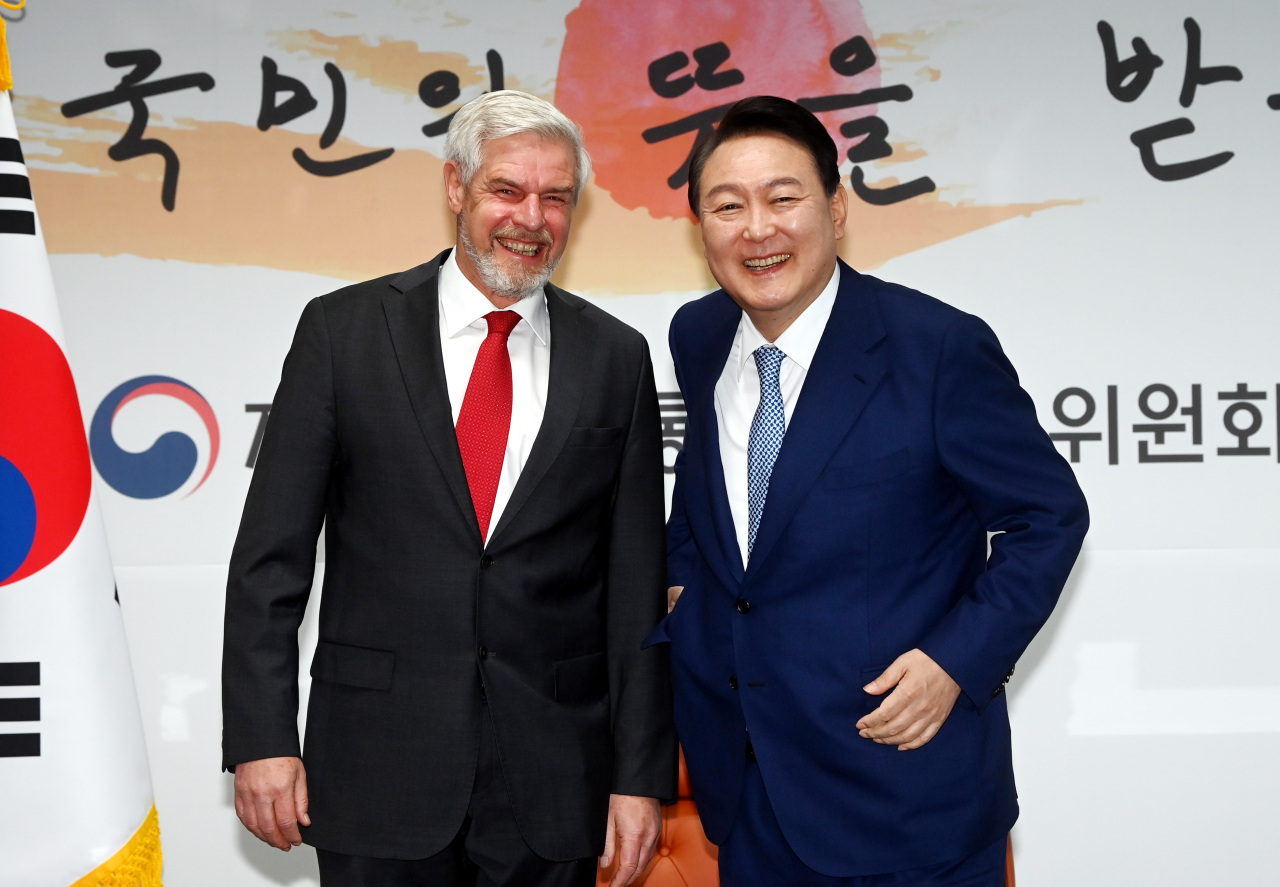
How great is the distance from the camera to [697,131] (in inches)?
114

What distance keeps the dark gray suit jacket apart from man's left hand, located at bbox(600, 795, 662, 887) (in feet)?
0.08

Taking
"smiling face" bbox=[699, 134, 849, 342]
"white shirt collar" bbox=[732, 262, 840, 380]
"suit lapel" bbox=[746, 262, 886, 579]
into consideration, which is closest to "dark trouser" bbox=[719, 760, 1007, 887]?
"suit lapel" bbox=[746, 262, 886, 579]

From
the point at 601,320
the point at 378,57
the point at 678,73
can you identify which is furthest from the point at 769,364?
the point at 378,57

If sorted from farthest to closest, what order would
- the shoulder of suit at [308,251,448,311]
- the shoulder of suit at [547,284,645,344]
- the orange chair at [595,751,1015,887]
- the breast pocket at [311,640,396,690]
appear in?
the orange chair at [595,751,1015,887] < the shoulder of suit at [547,284,645,344] < the shoulder of suit at [308,251,448,311] < the breast pocket at [311,640,396,690]

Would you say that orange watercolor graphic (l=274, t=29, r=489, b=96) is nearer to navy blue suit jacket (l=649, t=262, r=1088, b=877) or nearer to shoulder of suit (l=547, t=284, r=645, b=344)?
shoulder of suit (l=547, t=284, r=645, b=344)

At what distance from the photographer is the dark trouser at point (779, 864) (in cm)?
159

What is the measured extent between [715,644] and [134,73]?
231cm

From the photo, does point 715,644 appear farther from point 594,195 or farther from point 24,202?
point 594,195

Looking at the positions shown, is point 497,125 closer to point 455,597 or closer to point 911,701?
point 455,597

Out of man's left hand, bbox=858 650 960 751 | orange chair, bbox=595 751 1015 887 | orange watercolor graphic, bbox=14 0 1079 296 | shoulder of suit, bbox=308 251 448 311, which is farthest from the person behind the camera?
orange watercolor graphic, bbox=14 0 1079 296

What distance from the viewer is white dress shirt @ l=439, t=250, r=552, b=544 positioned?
168 cm

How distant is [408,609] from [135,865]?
724 millimetres

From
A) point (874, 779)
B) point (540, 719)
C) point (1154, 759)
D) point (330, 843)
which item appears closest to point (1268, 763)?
point (1154, 759)

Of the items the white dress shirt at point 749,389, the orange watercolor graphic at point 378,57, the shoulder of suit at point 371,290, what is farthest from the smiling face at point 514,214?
the orange watercolor graphic at point 378,57
